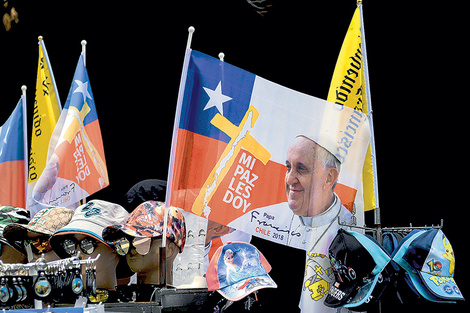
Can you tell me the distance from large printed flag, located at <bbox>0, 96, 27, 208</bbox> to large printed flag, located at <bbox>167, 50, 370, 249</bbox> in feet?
11.5

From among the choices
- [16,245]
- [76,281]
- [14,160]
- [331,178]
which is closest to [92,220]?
[16,245]

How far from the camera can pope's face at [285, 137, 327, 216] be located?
16.9 ft

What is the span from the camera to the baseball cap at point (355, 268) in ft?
15.1

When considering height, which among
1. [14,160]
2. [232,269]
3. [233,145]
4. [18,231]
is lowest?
[232,269]

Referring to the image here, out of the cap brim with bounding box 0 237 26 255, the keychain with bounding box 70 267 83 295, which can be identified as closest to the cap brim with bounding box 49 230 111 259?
the cap brim with bounding box 0 237 26 255

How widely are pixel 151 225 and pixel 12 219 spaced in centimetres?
123

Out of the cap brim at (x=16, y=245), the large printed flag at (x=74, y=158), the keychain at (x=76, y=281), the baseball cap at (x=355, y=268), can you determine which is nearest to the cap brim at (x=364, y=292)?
the baseball cap at (x=355, y=268)

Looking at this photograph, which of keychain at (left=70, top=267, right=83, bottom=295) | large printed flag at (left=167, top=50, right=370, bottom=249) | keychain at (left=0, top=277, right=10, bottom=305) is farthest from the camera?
large printed flag at (left=167, top=50, right=370, bottom=249)

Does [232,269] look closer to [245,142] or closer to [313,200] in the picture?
[313,200]

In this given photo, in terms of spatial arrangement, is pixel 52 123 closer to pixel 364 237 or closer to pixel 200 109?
pixel 200 109

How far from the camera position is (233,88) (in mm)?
5250

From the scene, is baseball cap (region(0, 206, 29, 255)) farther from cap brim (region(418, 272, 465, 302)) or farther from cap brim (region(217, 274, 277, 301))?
cap brim (region(418, 272, 465, 302))

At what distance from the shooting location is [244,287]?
5.07 meters

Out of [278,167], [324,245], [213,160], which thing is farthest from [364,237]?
[213,160]
